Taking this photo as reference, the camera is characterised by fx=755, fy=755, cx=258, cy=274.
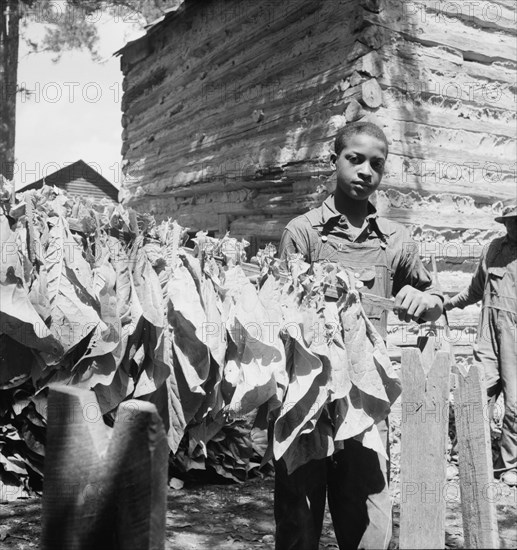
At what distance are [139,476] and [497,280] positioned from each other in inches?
A: 188

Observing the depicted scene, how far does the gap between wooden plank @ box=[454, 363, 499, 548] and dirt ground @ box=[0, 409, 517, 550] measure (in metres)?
2.21

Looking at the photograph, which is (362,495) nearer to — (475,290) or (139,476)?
(139,476)

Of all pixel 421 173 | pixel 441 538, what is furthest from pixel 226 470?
pixel 441 538

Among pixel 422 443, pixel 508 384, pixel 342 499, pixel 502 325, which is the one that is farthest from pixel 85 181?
pixel 422 443

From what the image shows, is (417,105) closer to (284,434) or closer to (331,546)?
(331,546)

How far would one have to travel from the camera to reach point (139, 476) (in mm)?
1304

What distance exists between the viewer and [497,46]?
689 centimetres

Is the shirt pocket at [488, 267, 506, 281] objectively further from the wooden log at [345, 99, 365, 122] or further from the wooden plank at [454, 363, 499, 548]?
the wooden plank at [454, 363, 499, 548]

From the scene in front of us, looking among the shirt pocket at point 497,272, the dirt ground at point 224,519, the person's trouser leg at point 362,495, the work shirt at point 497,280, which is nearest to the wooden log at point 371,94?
the work shirt at point 497,280

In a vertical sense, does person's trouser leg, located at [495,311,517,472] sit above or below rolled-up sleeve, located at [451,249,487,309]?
below

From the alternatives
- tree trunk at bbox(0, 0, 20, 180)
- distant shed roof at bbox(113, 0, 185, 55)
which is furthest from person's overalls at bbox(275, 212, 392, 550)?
tree trunk at bbox(0, 0, 20, 180)

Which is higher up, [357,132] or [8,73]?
[8,73]

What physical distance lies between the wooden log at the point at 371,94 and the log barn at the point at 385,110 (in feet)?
0.03

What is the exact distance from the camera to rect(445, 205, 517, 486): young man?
18.0ft
